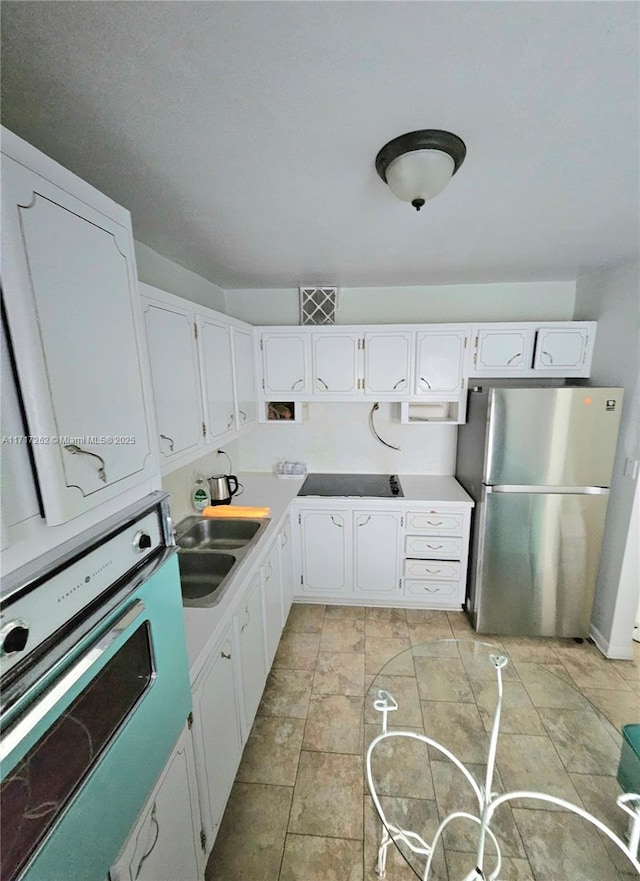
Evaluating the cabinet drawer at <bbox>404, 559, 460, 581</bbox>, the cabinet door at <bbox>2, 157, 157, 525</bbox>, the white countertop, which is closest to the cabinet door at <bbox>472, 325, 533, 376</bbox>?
the white countertop

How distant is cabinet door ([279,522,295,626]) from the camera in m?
2.23

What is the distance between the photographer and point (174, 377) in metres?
1.44

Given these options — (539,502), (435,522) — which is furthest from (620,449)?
(435,522)

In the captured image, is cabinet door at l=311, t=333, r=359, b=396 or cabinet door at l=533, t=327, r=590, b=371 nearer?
cabinet door at l=533, t=327, r=590, b=371

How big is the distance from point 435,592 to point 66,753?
2480 millimetres

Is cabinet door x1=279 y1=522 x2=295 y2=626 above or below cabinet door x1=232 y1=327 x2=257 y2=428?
below

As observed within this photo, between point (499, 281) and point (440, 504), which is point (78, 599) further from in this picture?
point (499, 281)

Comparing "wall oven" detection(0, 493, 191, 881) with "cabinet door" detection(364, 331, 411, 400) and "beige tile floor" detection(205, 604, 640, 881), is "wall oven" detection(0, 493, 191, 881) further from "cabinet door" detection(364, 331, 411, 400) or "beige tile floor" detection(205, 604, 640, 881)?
"cabinet door" detection(364, 331, 411, 400)

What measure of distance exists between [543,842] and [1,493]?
1874mm

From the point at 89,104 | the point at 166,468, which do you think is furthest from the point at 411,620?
the point at 89,104

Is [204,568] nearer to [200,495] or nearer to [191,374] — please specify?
[200,495]

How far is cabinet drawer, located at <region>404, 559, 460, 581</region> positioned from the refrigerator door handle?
709 mm

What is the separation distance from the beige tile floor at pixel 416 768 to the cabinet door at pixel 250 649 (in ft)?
0.74

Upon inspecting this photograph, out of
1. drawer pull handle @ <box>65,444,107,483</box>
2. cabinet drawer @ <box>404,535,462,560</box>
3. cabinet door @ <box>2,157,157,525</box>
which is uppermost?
cabinet door @ <box>2,157,157,525</box>
